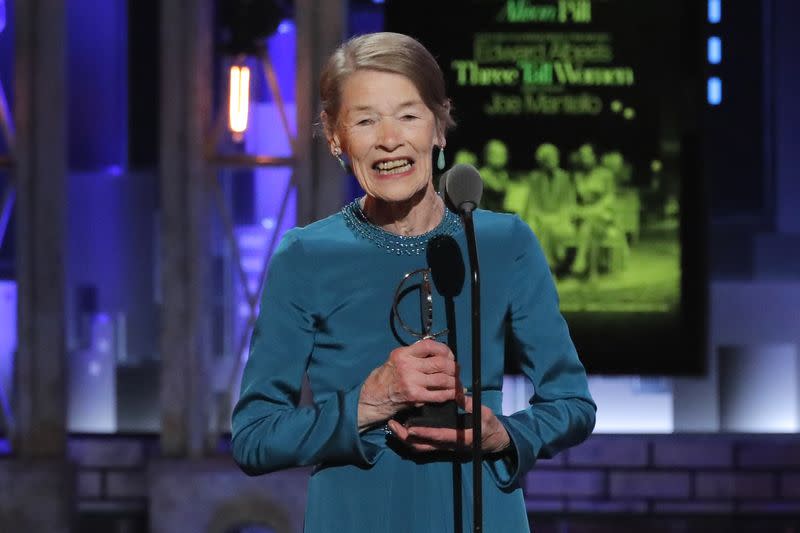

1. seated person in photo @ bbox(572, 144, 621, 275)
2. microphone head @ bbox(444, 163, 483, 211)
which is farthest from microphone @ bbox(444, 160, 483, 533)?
seated person in photo @ bbox(572, 144, 621, 275)

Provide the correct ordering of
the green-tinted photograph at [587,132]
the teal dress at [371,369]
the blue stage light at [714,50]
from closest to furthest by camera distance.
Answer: the teal dress at [371,369] < the green-tinted photograph at [587,132] < the blue stage light at [714,50]

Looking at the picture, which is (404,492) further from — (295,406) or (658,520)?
(658,520)

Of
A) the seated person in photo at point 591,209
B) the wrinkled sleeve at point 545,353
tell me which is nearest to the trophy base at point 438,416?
the wrinkled sleeve at point 545,353

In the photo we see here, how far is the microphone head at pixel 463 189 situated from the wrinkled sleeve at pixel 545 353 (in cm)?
16

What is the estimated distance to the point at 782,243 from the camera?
5660mm

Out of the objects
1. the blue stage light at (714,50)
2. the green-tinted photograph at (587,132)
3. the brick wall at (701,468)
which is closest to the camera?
the green-tinted photograph at (587,132)

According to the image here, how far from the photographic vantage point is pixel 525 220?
17.4ft

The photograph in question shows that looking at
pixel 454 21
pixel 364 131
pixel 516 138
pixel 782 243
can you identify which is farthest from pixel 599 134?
pixel 364 131

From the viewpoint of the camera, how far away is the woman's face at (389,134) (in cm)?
142

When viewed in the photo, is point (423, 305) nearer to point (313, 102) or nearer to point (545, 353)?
point (545, 353)

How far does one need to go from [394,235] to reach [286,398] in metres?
0.22

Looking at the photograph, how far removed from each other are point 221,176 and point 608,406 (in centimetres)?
193

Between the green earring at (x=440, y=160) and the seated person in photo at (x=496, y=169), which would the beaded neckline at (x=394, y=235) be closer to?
the green earring at (x=440, y=160)

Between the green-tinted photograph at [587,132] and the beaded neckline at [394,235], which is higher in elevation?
the green-tinted photograph at [587,132]
